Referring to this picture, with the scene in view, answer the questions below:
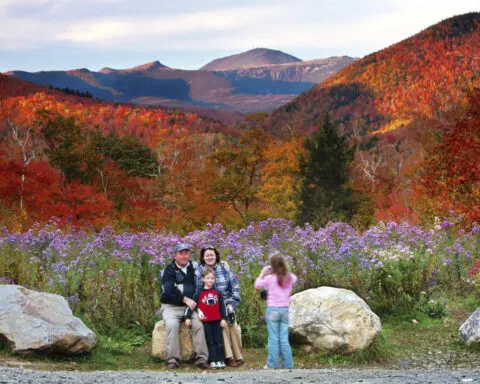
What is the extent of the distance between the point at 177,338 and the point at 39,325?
169 centimetres

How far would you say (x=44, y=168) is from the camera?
2395 centimetres

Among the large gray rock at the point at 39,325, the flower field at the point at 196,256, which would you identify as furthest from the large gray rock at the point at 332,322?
the large gray rock at the point at 39,325

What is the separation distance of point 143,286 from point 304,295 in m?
2.49

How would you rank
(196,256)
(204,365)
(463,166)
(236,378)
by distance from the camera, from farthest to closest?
(463,166) → (196,256) → (204,365) → (236,378)

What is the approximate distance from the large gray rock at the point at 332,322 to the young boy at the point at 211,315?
1.03 metres

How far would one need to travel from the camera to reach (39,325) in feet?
22.7

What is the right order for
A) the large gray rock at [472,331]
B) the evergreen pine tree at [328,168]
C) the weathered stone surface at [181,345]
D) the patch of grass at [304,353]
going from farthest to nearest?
the evergreen pine tree at [328,168] → the large gray rock at [472,331] → the weathered stone surface at [181,345] → the patch of grass at [304,353]

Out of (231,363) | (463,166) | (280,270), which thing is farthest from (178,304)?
(463,166)

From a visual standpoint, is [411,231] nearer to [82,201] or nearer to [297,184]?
[82,201]

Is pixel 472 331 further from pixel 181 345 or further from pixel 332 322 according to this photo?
pixel 181 345

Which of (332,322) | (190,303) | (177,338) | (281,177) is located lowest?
(177,338)

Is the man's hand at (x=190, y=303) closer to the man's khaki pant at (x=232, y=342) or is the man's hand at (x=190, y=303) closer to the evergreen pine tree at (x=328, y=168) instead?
the man's khaki pant at (x=232, y=342)

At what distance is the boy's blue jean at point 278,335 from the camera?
675 cm

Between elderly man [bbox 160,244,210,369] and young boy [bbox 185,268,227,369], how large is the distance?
0.07 metres
